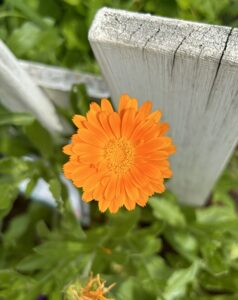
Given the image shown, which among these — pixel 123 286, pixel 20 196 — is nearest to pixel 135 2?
pixel 123 286

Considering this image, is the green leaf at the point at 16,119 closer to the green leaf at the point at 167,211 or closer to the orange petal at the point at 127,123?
the green leaf at the point at 167,211

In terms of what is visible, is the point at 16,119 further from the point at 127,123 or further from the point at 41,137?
the point at 127,123

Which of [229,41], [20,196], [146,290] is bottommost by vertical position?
[20,196]

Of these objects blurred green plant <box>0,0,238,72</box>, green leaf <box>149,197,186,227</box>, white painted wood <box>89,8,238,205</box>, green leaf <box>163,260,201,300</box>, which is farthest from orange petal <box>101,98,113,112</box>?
green leaf <box>163,260,201,300</box>

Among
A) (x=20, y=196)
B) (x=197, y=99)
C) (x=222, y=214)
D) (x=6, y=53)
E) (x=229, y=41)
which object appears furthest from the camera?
(x=20, y=196)

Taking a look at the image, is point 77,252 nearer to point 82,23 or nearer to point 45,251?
point 45,251

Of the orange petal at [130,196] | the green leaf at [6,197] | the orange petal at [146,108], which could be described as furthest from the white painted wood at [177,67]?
the green leaf at [6,197]

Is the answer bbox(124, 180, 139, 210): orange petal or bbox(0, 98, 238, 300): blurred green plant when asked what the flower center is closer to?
bbox(124, 180, 139, 210): orange petal

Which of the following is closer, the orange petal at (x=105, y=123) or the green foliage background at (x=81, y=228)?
the orange petal at (x=105, y=123)
